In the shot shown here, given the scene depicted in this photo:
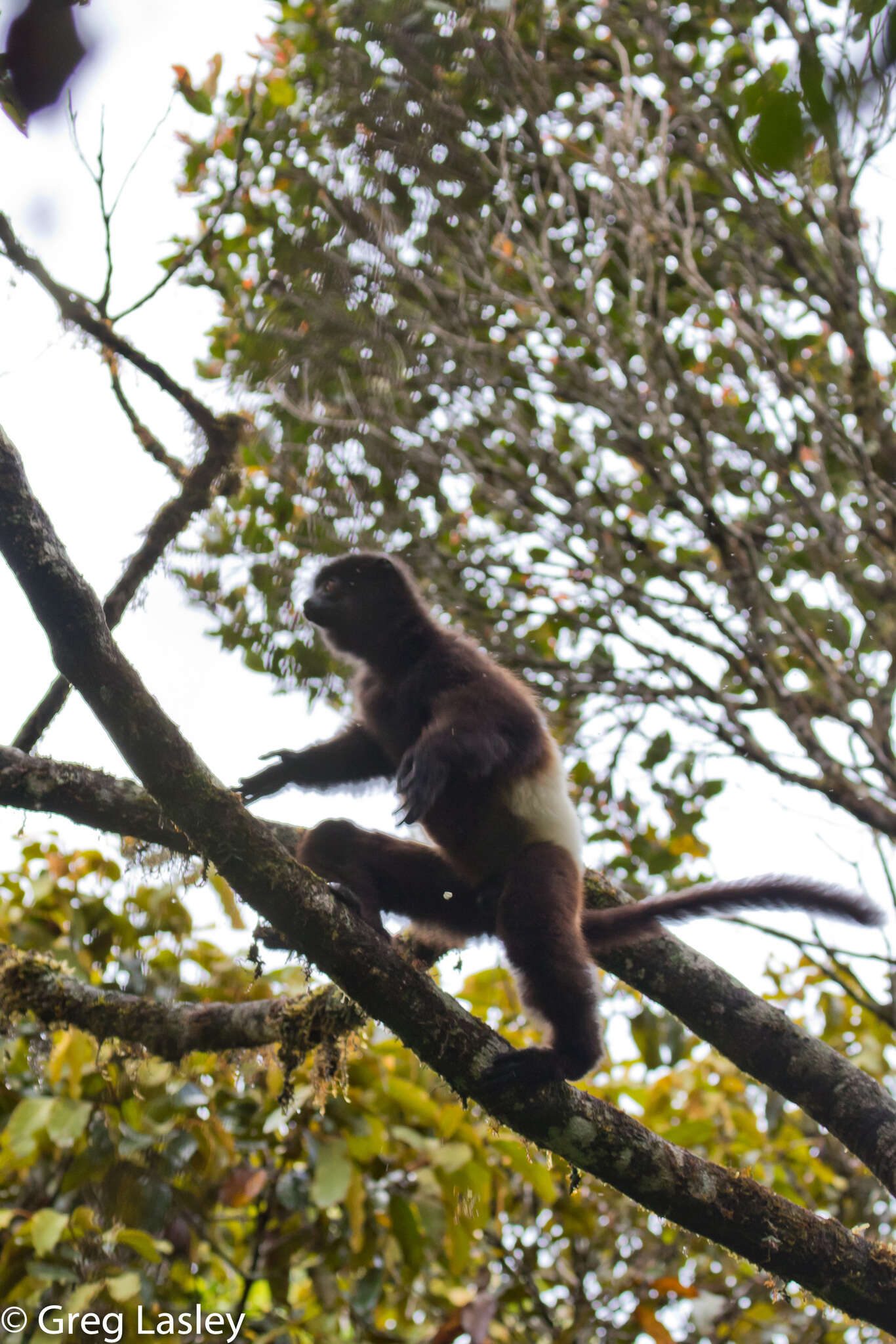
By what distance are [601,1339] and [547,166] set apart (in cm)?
721

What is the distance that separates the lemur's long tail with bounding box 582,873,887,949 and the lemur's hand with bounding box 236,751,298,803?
140cm

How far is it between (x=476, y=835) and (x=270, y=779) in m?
0.94

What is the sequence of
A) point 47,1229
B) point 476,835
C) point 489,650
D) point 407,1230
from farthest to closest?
point 489,650 → point 407,1230 → point 476,835 → point 47,1229

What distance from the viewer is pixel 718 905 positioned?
12.6 feet

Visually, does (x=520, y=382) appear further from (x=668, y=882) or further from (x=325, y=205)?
(x=668, y=882)

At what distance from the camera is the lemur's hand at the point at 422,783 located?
3.38m

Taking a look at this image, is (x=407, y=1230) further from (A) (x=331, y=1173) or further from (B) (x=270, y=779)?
(B) (x=270, y=779)

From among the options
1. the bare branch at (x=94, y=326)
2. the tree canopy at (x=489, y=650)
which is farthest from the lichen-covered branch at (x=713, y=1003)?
the bare branch at (x=94, y=326)

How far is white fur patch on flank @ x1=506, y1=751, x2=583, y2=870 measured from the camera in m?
3.92

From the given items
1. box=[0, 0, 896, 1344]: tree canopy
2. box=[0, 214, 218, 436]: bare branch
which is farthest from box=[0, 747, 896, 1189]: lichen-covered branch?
box=[0, 214, 218, 436]: bare branch

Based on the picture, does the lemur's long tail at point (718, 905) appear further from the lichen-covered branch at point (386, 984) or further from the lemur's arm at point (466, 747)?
the lichen-covered branch at point (386, 984)

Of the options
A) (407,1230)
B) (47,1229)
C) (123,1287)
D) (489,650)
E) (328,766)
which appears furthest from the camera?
(489,650)

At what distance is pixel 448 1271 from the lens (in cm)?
482

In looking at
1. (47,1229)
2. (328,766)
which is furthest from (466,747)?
(47,1229)
